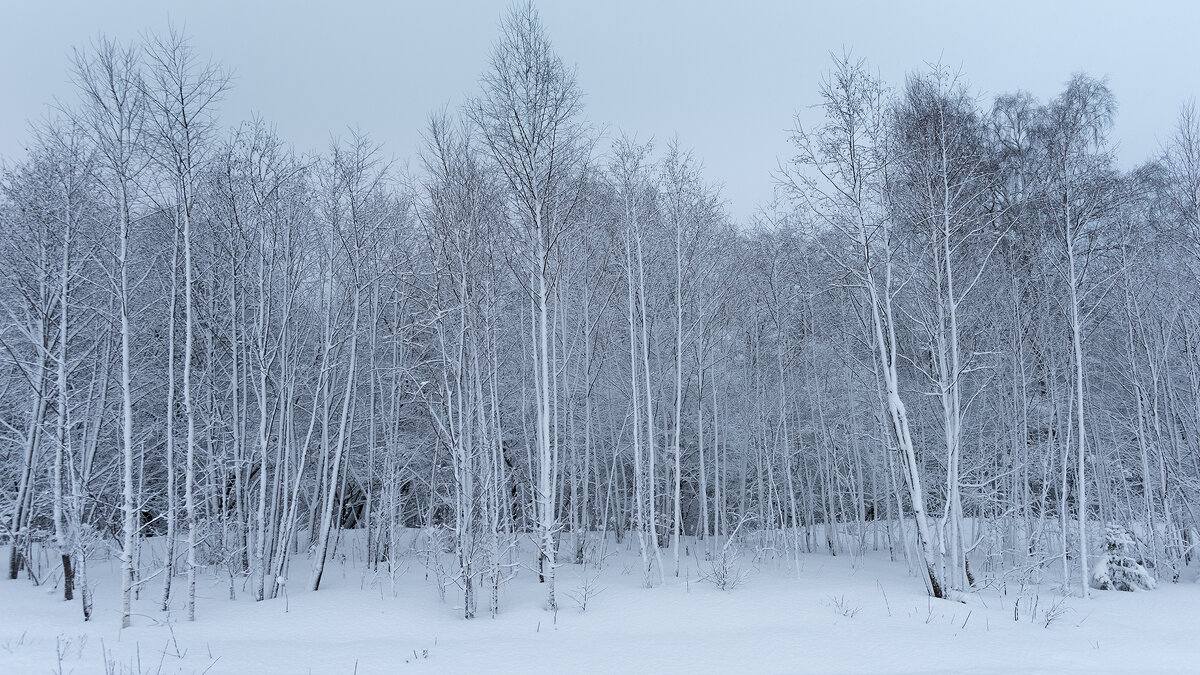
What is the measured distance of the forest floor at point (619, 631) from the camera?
6547 millimetres

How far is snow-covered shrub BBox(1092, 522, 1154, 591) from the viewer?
35.9 ft

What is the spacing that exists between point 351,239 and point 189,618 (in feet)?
21.1

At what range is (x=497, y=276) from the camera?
442 inches

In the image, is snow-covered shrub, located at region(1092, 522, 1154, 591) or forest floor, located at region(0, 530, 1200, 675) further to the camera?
snow-covered shrub, located at region(1092, 522, 1154, 591)

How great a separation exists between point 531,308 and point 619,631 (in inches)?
247

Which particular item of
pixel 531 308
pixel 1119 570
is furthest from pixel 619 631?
pixel 1119 570

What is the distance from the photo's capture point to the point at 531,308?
1241 centimetres

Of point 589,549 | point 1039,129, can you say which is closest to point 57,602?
point 589,549

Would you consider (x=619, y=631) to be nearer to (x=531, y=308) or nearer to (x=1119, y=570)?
(x=531, y=308)

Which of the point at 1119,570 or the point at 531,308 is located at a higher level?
the point at 531,308

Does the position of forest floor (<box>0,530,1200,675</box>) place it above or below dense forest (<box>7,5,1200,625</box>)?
below

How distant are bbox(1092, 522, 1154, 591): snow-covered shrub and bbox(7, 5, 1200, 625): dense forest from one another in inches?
16.3

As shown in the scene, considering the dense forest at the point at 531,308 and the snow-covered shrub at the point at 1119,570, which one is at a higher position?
the dense forest at the point at 531,308

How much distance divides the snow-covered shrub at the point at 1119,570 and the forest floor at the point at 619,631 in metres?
0.40
